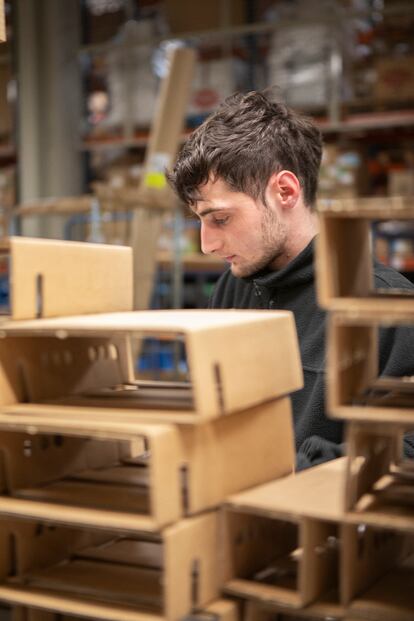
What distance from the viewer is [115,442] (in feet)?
4.93

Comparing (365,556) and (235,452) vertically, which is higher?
(235,452)

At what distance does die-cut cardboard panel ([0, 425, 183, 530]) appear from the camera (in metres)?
1.12

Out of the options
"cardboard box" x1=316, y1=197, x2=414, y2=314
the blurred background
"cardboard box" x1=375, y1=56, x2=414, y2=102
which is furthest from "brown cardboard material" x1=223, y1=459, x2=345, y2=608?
"cardboard box" x1=375, y1=56, x2=414, y2=102

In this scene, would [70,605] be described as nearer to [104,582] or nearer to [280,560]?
[104,582]

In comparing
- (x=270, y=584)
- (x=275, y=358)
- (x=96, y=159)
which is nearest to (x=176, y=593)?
(x=270, y=584)

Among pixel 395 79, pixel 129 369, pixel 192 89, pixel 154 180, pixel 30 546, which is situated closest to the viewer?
pixel 30 546

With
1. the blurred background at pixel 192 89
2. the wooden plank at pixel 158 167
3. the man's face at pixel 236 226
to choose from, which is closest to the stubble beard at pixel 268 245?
the man's face at pixel 236 226

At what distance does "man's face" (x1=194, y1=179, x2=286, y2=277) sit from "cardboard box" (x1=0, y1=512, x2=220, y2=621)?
2.41 feet

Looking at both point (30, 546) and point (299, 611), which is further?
point (30, 546)

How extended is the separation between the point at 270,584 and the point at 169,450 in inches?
10.0

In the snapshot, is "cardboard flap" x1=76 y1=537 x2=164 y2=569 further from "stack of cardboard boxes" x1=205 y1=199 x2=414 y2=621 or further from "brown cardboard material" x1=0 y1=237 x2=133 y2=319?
"brown cardboard material" x1=0 y1=237 x2=133 y2=319

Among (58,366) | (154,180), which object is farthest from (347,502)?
(154,180)

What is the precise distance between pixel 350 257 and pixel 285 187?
80 cm

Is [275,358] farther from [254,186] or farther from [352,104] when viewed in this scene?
[352,104]
